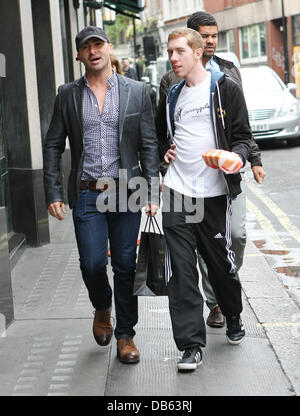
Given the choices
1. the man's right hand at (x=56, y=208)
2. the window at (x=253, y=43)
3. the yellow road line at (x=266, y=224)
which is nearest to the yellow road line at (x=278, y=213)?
the yellow road line at (x=266, y=224)

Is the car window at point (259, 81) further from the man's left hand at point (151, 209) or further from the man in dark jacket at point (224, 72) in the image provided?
the man's left hand at point (151, 209)

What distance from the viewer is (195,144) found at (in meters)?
4.73

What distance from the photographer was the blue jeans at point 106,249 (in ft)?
15.8

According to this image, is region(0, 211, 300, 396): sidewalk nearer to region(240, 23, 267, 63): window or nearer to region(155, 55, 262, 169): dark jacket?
region(155, 55, 262, 169): dark jacket

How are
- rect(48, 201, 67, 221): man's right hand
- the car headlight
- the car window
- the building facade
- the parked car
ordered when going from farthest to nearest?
the building facade
the car window
the car headlight
the parked car
rect(48, 201, 67, 221): man's right hand

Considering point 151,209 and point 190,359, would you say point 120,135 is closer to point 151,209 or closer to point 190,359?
point 151,209

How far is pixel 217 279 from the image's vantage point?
497 cm

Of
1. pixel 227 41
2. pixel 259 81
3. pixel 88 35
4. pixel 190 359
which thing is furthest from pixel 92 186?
pixel 227 41

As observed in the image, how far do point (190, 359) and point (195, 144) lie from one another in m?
1.20

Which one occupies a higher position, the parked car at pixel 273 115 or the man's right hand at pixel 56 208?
the parked car at pixel 273 115

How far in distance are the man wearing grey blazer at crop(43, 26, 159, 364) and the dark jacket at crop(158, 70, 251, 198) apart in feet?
0.68

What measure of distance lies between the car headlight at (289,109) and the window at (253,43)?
28347 millimetres

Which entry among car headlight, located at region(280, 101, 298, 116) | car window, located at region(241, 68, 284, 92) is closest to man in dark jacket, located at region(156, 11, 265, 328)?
car headlight, located at region(280, 101, 298, 116)

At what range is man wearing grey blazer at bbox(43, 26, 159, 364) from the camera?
15.6 ft
